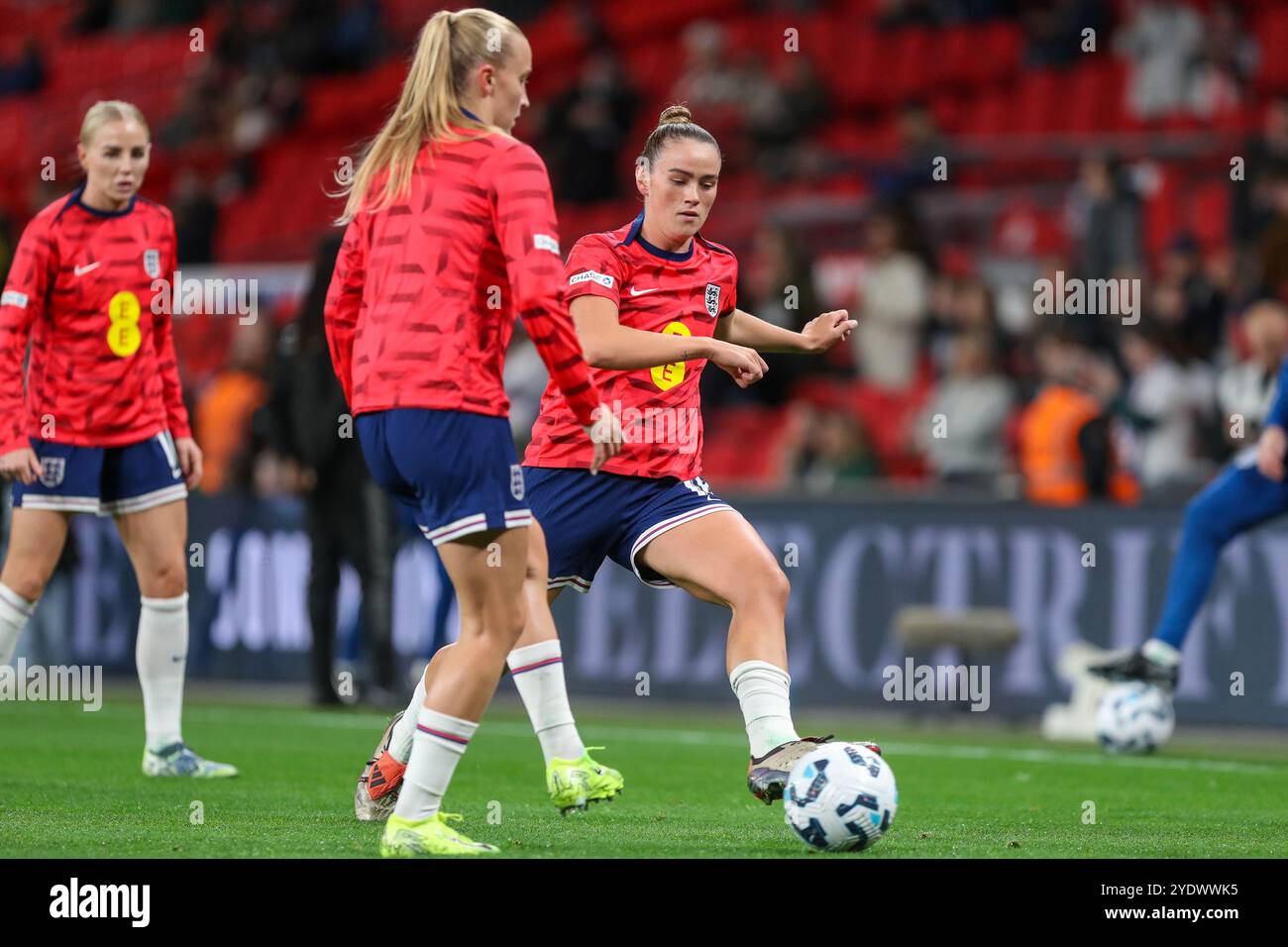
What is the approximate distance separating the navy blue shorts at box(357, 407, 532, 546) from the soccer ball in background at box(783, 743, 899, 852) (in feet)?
3.85

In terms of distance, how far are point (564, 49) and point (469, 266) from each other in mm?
17344

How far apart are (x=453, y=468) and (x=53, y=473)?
2.98 metres

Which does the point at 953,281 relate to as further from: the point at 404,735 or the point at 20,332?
the point at 404,735

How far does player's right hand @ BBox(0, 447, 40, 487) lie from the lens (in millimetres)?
7613

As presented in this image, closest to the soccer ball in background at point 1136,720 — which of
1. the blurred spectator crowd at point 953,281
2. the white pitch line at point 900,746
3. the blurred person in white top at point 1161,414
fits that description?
the white pitch line at point 900,746

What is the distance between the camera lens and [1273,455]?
31.3 ft

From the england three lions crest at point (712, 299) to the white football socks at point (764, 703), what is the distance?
4.04 feet

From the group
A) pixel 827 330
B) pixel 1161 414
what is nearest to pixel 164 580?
pixel 827 330

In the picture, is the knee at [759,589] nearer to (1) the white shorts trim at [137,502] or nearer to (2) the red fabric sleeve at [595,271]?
(2) the red fabric sleeve at [595,271]

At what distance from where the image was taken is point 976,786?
8.48 meters

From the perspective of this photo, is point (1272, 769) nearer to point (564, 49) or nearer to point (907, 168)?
point (907, 168)
